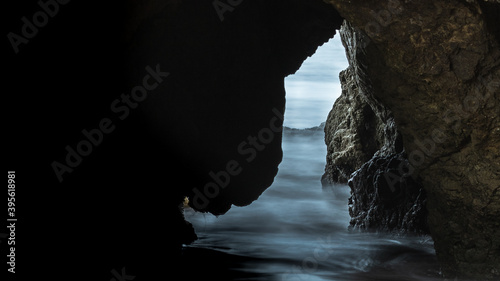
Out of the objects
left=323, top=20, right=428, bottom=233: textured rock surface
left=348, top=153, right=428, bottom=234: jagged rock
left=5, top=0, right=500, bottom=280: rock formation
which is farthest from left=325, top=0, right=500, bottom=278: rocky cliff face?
left=348, top=153, right=428, bottom=234: jagged rock

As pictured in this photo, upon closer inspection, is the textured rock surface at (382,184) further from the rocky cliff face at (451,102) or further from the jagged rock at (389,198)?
the rocky cliff face at (451,102)

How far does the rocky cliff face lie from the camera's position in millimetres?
6273

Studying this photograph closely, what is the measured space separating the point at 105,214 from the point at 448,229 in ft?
15.8

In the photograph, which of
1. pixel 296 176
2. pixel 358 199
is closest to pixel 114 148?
pixel 358 199

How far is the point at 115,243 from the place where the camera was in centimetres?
864

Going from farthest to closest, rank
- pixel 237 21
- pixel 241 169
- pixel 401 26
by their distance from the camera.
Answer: pixel 241 169
pixel 237 21
pixel 401 26

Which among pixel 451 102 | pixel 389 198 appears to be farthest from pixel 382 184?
pixel 451 102

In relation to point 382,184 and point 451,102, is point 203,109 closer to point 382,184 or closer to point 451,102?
point 382,184

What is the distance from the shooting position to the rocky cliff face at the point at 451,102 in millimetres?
6273

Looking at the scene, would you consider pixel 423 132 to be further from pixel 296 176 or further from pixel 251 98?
pixel 296 176

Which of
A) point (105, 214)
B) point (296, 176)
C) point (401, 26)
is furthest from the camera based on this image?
point (296, 176)

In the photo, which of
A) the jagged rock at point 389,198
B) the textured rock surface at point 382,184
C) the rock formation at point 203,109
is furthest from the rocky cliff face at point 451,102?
the jagged rock at point 389,198

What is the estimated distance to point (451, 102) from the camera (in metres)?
6.56

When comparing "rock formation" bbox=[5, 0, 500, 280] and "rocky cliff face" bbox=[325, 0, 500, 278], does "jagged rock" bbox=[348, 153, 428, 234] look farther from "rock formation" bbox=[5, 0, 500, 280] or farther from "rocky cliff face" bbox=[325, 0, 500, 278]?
"rocky cliff face" bbox=[325, 0, 500, 278]
